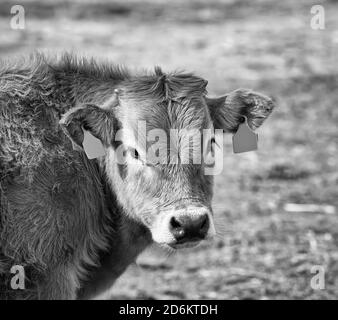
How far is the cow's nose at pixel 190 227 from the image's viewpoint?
218 inches

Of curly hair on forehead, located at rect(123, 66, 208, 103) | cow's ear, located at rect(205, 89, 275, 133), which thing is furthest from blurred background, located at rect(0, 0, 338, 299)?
curly hair on forehead, located at rect(123, 66, 208, 103)

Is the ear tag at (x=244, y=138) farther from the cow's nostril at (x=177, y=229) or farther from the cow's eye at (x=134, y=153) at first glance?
the cow's nostril at (x=177, y=229)

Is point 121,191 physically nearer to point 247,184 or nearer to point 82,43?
point 247,184

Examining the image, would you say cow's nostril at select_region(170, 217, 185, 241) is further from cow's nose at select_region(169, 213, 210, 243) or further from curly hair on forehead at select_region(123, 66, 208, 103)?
curly hair on forehead at select_region(123, 66, 208, 103)

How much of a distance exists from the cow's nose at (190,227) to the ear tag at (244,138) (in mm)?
1197

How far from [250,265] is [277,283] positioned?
21.2 inches

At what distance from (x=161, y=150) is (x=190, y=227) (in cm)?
62

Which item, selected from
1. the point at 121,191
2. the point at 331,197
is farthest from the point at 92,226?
the point at 331,197

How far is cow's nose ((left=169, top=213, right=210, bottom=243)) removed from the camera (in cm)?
553

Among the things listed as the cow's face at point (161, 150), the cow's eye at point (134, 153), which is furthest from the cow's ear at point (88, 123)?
the cow's eye at point (134, 153)

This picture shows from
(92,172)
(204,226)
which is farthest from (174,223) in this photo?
(92,172)

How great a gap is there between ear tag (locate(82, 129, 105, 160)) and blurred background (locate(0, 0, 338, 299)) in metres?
1.00

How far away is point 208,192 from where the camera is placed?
605 cm

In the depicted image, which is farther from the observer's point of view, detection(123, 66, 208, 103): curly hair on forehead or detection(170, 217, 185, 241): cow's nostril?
detection(123, 66, 208, 103): curly hair on forehead
